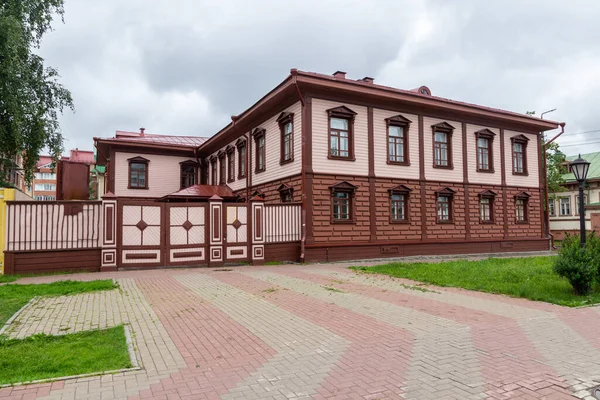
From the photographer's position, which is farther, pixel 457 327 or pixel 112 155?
pixel 112 155

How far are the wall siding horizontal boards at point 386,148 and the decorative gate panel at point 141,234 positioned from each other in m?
9.42

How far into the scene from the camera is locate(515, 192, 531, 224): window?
2303 centimetres

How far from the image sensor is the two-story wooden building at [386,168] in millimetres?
17109

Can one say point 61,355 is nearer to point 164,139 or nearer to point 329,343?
point 329,343

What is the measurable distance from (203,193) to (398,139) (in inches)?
418

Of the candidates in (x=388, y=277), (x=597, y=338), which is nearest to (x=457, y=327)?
(x=597, y=338)

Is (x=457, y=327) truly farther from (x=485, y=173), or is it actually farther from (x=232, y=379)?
(x=485, y=173)

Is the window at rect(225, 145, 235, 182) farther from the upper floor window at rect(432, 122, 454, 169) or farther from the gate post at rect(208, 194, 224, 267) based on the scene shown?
the upper floor window at rect(432, 122, 454, 169)

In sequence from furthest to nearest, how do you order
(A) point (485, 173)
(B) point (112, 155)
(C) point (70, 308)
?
(B) point (112, 155) → (A) point (485, 173) → (C) point (70, 308)

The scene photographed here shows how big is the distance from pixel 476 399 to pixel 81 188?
25.7 meters

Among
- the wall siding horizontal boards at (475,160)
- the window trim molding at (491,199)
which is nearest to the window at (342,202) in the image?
the wall siding horizontal boards at (475,160)

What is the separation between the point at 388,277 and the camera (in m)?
12.1

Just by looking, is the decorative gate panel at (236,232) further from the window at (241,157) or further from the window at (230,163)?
the window at (230,163)

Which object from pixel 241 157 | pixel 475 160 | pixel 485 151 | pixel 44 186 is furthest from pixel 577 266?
pixel 44 186
